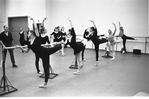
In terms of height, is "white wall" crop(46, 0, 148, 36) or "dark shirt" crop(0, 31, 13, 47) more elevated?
"white wall" crop(46, 0, 148, 36)

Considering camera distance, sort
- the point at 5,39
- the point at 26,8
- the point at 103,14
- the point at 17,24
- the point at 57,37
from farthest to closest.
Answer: the point at 17,24
the point at 26,8
the point at 103,14
the point at 57,37
the point at 5,39

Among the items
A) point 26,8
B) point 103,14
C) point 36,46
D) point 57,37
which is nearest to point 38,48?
point 36,46

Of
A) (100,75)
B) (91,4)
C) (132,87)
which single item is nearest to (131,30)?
(91,4)

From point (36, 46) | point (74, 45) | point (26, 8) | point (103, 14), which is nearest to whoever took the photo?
point (36, 46)

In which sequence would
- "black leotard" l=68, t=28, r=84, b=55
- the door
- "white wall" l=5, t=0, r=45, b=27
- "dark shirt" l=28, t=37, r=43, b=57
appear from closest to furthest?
"dark shirt" l=28, t=37, r=43, b=57 → "black leotard" l=68, t=28, r=84, b=55 → "white wall" l=5, t=0, r=45, b=27 → the door

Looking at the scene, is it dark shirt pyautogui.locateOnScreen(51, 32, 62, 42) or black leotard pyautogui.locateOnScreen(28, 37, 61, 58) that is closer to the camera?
black leotard pyautogui.locateOnScreen(28, 37, 61, 58)

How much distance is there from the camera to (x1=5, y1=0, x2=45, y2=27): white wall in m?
13.7

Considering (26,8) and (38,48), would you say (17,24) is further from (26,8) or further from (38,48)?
(38,48)

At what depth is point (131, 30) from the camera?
10.8 metres

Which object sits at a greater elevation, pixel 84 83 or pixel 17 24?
pixel 17 24

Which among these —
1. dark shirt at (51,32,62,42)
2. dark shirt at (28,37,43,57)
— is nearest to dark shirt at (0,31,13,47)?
dark shirt at (28,37,43,57)

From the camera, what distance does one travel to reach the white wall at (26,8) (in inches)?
538

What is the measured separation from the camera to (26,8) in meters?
14.3

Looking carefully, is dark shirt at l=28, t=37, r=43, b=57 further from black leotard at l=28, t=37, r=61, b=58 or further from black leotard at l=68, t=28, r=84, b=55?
black leotard at l=68, t=28, r=84, b=55
